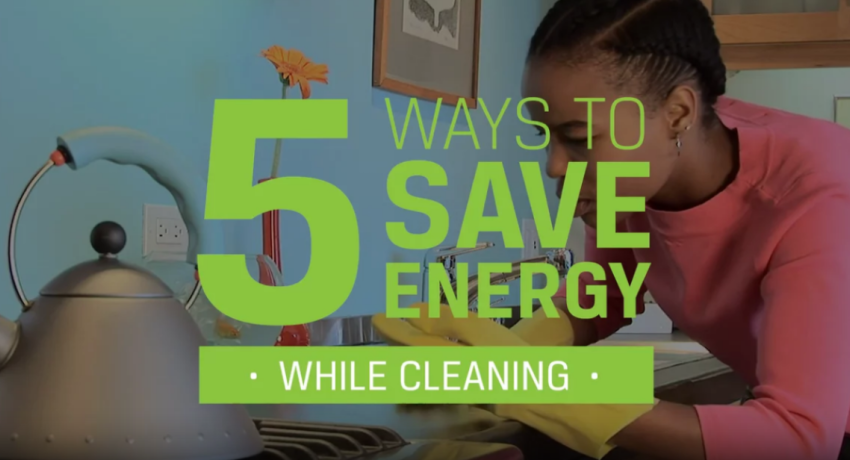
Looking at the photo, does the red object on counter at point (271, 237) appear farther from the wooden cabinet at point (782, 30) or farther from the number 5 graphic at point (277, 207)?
the wooden cabinet at point (782, 30)

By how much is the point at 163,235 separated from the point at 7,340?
0.60m

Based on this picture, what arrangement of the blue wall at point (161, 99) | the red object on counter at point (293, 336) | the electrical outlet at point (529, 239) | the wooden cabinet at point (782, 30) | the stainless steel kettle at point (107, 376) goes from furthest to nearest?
the electrical outlet at point (529, 239), the wooden cabinet at point (782, 30), the red object on counter at point (293, 336), the blue wall at point (161, 99), the stainless steel kettle at point (107, 376)

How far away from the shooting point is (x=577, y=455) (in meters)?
0.90

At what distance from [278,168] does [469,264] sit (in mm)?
624

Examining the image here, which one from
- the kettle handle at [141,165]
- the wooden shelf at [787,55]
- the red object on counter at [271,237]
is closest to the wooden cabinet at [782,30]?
the wooden shelf at [787,55]

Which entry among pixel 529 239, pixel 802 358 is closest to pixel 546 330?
pixel 802 358

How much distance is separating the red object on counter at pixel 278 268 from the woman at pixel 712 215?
24 cm

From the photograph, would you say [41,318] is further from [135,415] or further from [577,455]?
[577,455]

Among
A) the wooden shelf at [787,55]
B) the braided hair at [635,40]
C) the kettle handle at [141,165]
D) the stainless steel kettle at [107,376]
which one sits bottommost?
the stainless steel kettle at [107,376]

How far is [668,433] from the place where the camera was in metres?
0.78

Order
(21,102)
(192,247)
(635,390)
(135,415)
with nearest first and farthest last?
(135,415) < (192,247) < (635,390) < (21,102)

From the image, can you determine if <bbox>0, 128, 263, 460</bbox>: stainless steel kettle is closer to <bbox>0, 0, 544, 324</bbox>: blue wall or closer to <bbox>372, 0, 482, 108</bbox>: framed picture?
<bbox>0, 0, 544, 324</bbox>: blue wall

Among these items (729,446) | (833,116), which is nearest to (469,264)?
(729,446)

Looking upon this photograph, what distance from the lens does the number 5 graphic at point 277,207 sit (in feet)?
3.02
